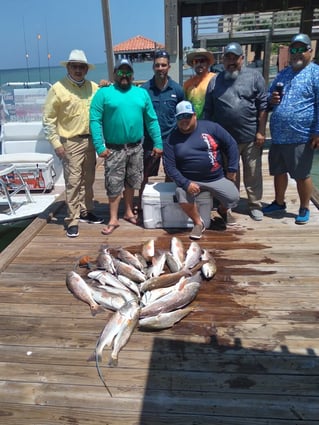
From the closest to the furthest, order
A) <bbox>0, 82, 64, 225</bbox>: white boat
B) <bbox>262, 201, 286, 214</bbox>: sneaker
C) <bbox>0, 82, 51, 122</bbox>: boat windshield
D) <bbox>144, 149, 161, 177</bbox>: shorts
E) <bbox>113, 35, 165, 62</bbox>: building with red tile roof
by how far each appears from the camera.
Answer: <bbox>144, 149, 161, 177</bbox>: shorts, <bbox>262, 201, 286, 214</bbox>: sneaker, <bbox>0, 82, 64, 225</bbox>: white boat, <bbox>0, 82, 51, 122</bbox>: boat windshield, <bbox>113, 35, 165, 62</bbox>: building with red tile roof

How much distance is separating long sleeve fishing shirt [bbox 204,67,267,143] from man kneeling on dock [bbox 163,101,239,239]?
0.90 ft

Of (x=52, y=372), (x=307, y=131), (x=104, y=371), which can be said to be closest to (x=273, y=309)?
(x=104, y=371)

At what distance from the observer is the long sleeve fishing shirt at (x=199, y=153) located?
12.7 ft

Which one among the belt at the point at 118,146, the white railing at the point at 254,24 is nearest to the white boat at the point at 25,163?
the belt at the point at 118,146

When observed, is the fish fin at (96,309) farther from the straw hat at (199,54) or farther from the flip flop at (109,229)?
the straw hat at (199,54)

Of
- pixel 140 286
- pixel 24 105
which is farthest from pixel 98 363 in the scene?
pixel 24 105

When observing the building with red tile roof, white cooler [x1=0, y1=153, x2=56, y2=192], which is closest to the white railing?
the building with red tile roof

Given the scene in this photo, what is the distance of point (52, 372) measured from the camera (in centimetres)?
230

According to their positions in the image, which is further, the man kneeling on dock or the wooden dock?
the man kneeling on dock

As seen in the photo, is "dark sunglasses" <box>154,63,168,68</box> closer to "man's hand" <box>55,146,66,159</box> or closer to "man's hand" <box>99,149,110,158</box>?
"man's hand" <box>99,149,110,158</box>

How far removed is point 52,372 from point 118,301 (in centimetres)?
75

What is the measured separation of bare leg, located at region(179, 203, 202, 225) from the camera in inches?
158

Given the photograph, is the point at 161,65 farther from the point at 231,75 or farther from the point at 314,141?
the point at 314,141

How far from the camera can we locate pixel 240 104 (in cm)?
399
